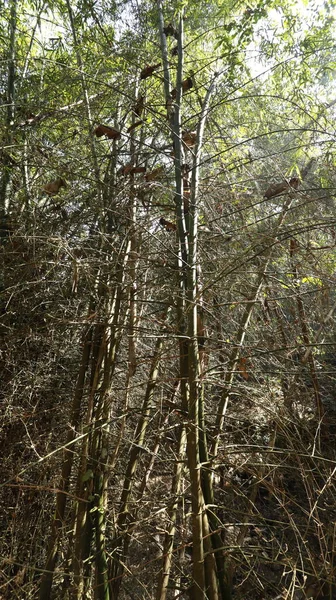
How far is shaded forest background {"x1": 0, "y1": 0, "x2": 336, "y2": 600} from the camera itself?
1602mm

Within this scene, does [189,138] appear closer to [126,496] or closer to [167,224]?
[167,224]

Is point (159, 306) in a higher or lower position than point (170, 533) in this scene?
higher

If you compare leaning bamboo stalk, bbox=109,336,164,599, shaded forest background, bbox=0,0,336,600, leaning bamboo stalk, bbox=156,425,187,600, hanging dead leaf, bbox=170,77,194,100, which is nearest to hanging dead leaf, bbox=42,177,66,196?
shaded forest background, bbox=0,0,336,600

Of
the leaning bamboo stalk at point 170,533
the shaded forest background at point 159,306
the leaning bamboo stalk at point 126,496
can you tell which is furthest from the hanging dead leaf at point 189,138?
the leaning bamboo stalk at point 170,533

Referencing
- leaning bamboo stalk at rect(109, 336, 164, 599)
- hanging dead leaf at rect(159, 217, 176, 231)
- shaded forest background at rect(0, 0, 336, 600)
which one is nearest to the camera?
shaded forest background at rect(0, 0, 336, 600)

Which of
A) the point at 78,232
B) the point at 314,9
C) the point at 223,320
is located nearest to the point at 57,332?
the point at 78,232

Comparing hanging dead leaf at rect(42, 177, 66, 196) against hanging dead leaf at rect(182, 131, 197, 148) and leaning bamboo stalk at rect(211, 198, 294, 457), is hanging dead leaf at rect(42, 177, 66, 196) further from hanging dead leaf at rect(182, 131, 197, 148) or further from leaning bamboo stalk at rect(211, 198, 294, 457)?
leaning bamboo stalk at rect(211, 198, 294, 457)

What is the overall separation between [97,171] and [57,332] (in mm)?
792

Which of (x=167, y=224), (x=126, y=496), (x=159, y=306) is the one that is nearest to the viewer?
(x=167, y=224)

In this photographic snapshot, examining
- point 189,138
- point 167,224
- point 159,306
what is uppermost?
point 189,138

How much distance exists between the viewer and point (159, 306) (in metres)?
2.19

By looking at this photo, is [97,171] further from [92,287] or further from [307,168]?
[307,168]

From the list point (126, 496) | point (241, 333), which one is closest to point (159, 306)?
point (241, 333)

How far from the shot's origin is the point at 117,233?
6.47ft
